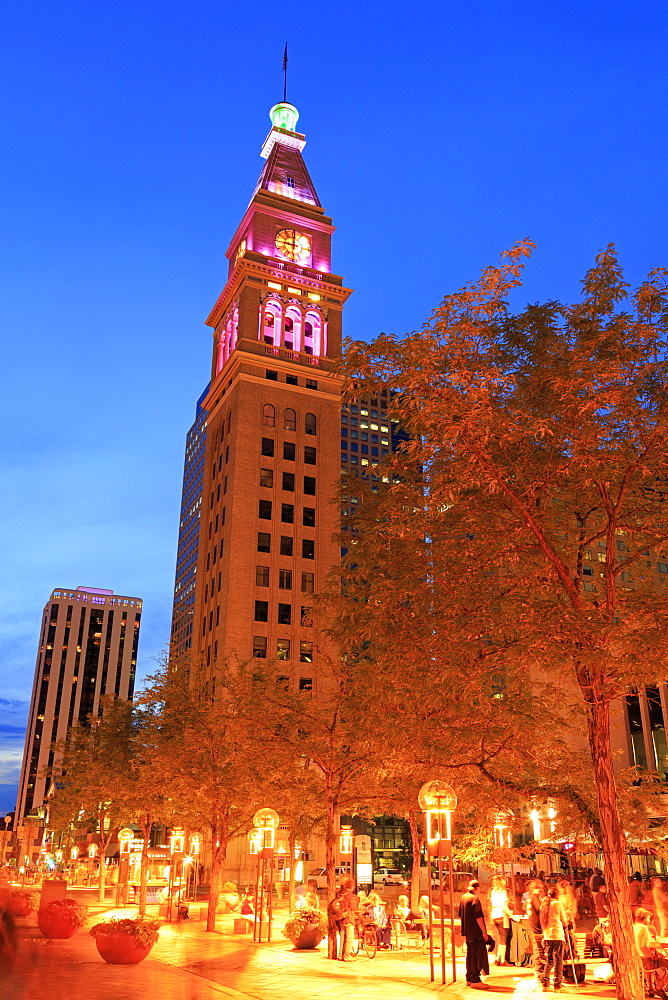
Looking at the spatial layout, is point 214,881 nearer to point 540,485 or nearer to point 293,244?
point 540,485

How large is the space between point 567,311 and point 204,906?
3928 cm

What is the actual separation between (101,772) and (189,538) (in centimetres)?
13100

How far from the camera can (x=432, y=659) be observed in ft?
→ 49.0

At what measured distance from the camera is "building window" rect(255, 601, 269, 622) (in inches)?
2825

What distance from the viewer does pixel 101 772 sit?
4291cm

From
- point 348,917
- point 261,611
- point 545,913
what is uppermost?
point 261,611

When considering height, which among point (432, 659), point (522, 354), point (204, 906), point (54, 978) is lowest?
point (204, 906)

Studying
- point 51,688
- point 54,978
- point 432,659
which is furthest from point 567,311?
point 51,688

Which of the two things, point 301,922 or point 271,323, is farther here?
point 271,323

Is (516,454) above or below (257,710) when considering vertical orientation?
above

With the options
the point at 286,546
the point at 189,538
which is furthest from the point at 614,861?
the point at 189,538

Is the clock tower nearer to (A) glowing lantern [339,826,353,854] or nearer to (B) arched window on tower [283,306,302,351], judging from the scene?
(B) arched window on tower [283,306,302,351]

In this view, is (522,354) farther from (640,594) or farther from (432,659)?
(432,659)

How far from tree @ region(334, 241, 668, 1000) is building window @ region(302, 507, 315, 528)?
2411 inches
